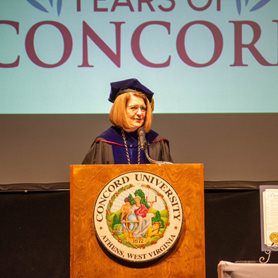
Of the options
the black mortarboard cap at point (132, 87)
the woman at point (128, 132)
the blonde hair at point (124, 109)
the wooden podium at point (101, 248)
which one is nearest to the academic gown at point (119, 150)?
the woman at point (128, 132)

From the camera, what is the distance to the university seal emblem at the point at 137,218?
2660 millimetres

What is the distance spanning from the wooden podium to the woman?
661 mm

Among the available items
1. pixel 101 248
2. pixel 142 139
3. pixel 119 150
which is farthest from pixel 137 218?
pixel 119 150

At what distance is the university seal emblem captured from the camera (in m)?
2.66

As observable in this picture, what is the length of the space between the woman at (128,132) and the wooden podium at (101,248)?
661 millimetres

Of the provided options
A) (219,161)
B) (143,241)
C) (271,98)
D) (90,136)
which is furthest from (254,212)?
(143,241)

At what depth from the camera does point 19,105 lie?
13.5 feet

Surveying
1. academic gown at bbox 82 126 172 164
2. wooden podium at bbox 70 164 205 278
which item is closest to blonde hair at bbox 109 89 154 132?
academic gown at bbox 82 126 172 164

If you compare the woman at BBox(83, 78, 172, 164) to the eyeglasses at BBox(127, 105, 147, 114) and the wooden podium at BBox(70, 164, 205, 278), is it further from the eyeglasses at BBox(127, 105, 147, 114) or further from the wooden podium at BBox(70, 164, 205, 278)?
the wooden podium at BBox(70, 164, 205, 278)

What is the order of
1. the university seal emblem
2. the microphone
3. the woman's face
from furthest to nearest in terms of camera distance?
the woman's face < the microphone < the university seal emblem

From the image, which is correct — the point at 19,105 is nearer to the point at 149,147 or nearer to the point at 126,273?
the point at 149,147

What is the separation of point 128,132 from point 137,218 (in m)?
0.86

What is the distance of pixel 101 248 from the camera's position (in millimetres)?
2676

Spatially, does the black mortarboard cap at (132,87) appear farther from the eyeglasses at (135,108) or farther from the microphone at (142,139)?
the microphone at (142,139)
